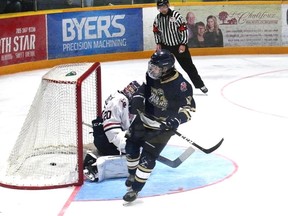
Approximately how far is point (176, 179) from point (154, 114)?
0.64 metres

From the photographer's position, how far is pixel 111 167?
5.23 metres

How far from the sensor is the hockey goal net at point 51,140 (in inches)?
202

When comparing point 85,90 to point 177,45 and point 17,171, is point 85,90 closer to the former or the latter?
point 17,171

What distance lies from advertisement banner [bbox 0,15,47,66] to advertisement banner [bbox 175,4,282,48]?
275 cm

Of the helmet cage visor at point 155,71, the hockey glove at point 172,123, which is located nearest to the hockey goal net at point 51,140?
the helmet cage visor at point 155,71

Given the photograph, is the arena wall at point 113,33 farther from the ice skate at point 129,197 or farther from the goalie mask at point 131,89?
the ice skate at point 129,197

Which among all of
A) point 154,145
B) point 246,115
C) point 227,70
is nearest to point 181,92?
point 154,145

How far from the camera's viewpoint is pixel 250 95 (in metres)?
8.84

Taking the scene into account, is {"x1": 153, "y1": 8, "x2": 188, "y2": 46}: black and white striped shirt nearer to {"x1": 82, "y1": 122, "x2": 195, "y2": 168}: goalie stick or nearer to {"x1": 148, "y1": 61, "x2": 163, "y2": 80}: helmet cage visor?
{"x1": 82, "y1": 122, "x2": 195, "y2": 168}: goalie stick

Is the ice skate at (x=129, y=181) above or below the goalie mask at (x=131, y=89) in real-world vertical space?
below

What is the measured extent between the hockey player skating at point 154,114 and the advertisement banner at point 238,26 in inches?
296

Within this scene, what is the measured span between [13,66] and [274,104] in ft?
13.7

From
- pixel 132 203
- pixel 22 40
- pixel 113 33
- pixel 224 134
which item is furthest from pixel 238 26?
pixel 132 203

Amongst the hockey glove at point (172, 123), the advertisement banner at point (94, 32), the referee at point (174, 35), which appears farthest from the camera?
the advertisement banner at point (94, 32)
